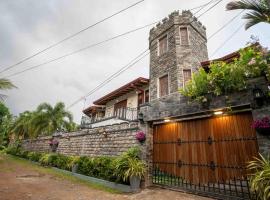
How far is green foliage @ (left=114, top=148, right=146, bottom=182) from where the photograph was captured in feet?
21.5

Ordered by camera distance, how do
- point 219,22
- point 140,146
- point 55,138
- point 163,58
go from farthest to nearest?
point 55,138
point 163,58
point 219,22
point 140,146

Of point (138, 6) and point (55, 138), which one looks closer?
point (138, 6)

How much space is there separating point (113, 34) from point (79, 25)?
5.91 feet

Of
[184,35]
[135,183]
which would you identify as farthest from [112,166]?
[184,35]

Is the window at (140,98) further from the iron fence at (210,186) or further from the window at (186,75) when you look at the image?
the iron fence at (210,186)

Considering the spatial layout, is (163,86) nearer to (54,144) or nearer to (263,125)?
(263,125)

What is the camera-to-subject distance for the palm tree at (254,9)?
464 centimetres

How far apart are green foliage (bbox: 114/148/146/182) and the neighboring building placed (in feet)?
20.6

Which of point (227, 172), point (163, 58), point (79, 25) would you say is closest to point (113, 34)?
point (79, 25)

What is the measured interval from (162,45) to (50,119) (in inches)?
538

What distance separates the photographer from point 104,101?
19.3 metres

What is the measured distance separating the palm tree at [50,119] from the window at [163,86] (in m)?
11.5

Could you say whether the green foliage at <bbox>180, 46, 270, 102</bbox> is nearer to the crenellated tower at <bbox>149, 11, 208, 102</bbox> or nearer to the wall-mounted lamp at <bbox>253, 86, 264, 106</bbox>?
the wall-mounted lamp at <bbox>253, 86, 264, 106</bbox>

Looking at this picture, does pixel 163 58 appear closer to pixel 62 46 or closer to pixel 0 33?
pixel 62 46
